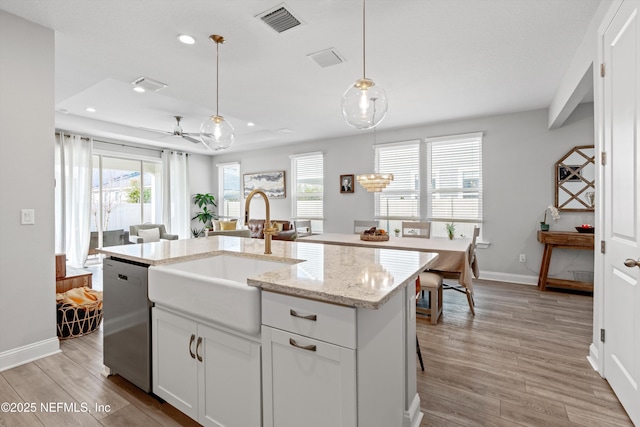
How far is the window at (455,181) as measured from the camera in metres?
5.07

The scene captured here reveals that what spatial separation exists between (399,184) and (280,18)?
3949 millimetres

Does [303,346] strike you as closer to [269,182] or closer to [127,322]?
[127,322]

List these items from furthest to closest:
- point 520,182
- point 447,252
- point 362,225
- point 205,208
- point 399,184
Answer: point 205,208
point 399,184
point 362,225
point 520,182
point 447,252

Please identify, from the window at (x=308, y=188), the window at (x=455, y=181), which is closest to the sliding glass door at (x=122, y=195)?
the window at (x=308, y=188)

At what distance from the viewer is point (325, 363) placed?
113cm

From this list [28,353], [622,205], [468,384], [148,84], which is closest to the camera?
[622,205]

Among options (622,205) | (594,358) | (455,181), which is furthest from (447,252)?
(455,181)

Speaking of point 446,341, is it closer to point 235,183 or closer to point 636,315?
point 636,315

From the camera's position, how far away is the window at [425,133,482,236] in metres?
5.07

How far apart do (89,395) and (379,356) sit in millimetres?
1900

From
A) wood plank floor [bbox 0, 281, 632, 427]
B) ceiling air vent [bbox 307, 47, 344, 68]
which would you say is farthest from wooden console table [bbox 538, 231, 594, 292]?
ceiling air vent [bbox 307, 47, 344, 68]

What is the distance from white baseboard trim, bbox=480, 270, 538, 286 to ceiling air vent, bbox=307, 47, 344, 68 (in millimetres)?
3989

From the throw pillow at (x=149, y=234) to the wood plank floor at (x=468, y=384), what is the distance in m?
3.32

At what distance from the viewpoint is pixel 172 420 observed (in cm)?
171
